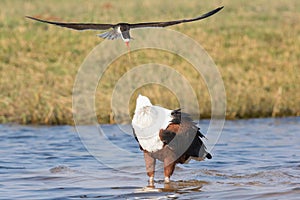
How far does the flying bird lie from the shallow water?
0.35m

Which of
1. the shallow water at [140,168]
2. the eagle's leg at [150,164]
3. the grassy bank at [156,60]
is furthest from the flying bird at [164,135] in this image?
the grassy bank at [156,60]

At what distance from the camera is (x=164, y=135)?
7398 millimetres

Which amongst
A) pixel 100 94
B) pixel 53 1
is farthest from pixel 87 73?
pixel 53 1

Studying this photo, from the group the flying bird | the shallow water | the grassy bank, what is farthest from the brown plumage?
the grassy bank

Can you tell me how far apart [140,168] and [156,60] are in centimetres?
606

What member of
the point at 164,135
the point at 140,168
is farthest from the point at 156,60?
the point at 164,135

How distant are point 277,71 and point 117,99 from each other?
3.85 m

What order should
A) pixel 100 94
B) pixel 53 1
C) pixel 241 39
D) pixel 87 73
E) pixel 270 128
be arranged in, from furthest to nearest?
pixel 53 1
pixel 241 39
pixel 87 73
pixel 100 94
pixel 270 128

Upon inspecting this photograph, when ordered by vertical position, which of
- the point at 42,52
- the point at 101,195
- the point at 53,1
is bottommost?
the point at 101,195

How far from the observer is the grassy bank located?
479 inches

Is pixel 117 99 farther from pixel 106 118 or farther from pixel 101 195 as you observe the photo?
pixel 101 195

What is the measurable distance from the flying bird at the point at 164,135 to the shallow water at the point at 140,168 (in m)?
0.35

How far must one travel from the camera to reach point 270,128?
37.8ft

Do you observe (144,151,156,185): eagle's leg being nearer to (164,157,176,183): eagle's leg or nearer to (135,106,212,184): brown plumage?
(135,106,212,184): brown plumage
